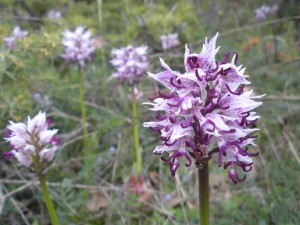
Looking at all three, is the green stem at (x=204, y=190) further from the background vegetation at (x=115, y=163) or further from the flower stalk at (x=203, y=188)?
the background vegetation at (x=115, y=163)

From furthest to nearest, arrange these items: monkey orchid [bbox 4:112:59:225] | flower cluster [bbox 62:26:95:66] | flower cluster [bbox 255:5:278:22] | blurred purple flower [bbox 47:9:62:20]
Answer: blurred purple flower [bbox 47:9:62:20]
flower cluster [bbox 255:5:278:22]
flower cluster [bbox 62:26:95:66]
monkey orchid [bbox 4:112:59:225]

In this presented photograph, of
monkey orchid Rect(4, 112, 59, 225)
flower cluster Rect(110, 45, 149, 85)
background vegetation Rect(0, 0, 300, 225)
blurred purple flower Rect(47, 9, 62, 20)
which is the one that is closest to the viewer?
monkey orchid Rect(4, 112, 59, 225)

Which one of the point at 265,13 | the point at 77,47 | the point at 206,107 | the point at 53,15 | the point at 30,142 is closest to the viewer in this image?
the point at 206,107

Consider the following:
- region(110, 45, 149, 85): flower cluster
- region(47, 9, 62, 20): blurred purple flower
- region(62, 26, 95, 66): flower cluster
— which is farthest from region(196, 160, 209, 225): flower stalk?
region(47, 9, 62, 20): blurred purple flower

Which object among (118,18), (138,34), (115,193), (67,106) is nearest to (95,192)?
(115,193)

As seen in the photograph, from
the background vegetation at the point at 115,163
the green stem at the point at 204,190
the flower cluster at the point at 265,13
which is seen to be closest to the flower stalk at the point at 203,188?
the green stem at the point at 204,190

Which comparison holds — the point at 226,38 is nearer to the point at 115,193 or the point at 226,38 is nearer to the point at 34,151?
the point at 115,193

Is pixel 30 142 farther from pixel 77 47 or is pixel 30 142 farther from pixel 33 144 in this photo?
pixel 77 47

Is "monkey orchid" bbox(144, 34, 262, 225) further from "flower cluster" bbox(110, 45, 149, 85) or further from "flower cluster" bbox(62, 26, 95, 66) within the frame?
"flower cluster" bbox(62, 26, 95, 66)

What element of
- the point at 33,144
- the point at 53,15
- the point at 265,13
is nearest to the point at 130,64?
the point at 33,144
